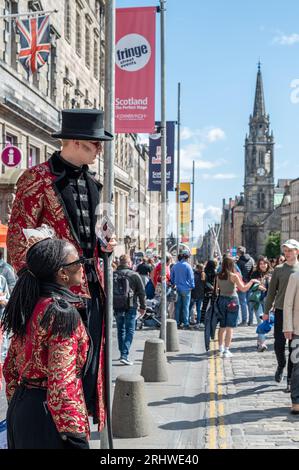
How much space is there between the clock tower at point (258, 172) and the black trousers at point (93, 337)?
159 meters

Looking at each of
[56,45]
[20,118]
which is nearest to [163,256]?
[20,118]

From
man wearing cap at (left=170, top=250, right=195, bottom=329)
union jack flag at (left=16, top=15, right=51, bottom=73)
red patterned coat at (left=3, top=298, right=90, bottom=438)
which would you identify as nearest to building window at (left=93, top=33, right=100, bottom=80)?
union jack flag at (left=16, top=15, right=51, bottom=73)

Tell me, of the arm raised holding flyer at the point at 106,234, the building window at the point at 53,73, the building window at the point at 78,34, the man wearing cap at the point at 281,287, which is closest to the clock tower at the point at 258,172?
the building window at the point at 78,34

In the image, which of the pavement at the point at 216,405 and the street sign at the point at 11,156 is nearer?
the pavement at the point at 216,405

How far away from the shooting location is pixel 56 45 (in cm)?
3209

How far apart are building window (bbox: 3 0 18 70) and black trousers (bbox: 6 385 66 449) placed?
72.3 feet

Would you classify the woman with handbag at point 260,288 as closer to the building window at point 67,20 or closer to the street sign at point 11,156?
the street sign at point 11,156

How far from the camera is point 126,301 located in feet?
38.3

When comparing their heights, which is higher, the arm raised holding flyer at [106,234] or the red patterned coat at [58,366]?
the arm raised holding flyer at [106,234]

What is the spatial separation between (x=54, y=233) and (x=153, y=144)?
1890 cm

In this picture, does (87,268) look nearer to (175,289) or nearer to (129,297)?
(129,297)

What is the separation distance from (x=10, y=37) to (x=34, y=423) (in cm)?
2282

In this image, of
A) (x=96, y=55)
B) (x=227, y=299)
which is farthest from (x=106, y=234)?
(x=96, y=55)

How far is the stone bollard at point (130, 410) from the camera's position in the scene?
7133 mm
